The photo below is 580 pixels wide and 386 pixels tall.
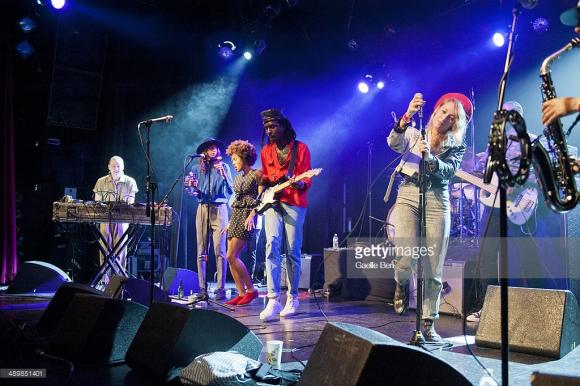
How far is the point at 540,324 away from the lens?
4.11 m

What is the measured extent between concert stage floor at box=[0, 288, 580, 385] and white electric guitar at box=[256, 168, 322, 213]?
130cm

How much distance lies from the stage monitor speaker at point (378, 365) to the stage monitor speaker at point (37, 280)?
673 centimetres

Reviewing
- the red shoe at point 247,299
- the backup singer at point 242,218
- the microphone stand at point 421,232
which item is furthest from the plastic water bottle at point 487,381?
the red shoe at point 247,299

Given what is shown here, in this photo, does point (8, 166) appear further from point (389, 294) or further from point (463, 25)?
point (463, 25)

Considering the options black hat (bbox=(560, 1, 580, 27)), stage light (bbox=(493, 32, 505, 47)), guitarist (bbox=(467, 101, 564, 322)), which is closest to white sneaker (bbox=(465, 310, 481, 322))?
guitarist (bbox=(467, 101, 564, 322))

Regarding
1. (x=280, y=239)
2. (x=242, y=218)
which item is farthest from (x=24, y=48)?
(x=280, y=239)

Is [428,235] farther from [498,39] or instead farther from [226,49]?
[226,49]

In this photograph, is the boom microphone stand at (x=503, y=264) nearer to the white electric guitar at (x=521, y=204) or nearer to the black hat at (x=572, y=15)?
the black hat at (x=572, y=15)

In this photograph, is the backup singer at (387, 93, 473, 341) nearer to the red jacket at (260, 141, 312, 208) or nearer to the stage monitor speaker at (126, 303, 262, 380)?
the red jacket at (260, 141, 312, 208)

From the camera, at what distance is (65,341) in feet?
12.6

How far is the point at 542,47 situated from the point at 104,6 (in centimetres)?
828

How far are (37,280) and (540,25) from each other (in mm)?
8657

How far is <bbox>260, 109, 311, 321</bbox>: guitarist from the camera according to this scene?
606 centimetres

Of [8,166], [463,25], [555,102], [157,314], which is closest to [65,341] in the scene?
[157,314]
